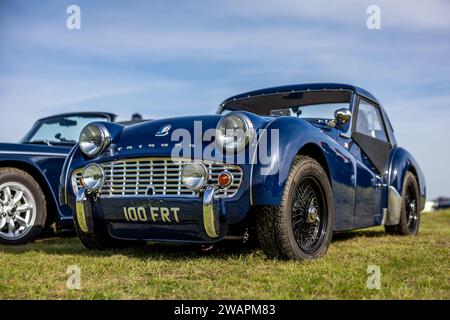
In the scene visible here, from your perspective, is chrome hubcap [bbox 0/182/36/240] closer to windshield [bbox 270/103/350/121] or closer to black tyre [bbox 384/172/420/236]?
windshield [bbox 270/103/350/121]

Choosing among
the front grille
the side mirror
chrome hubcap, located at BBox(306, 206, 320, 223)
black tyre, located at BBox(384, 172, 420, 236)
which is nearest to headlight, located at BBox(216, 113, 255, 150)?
the front grille

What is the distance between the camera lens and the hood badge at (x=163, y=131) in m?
3.85

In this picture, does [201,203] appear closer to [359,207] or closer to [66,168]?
[66,168]

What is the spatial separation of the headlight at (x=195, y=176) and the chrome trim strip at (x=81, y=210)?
0.91m

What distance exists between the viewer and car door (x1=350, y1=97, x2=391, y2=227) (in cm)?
479

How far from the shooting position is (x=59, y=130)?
6.77 m

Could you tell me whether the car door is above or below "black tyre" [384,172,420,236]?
above

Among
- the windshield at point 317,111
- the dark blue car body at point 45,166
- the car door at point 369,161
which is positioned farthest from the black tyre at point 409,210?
the dark blue car body at point 45,166

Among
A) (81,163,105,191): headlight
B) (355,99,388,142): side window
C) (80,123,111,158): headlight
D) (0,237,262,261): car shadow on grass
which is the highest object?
(355,99,388,142): side window

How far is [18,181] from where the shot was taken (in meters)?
5.64

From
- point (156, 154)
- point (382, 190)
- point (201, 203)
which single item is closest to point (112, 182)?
point (156, 154)

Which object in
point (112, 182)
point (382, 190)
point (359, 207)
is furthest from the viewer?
point (382, 190)

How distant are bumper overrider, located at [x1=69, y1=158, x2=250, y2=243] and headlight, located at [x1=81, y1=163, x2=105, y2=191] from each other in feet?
0.05
